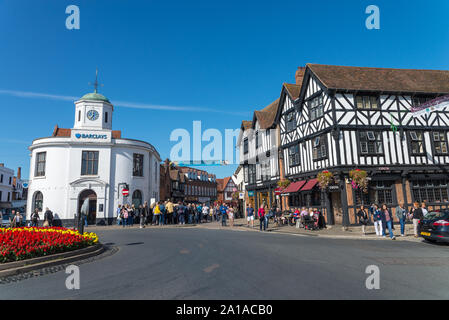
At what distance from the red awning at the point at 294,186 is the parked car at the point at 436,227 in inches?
373

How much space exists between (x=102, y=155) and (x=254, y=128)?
15.6 meters

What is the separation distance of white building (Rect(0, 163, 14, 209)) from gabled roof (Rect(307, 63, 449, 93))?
193ft

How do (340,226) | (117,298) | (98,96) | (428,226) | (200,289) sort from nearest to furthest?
1. (117,298)
2. (200,289)
3. (428,226)
4. (340,226)
5. (98,96)

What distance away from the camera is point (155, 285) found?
5.65 meters

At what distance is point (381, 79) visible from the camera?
2131cm

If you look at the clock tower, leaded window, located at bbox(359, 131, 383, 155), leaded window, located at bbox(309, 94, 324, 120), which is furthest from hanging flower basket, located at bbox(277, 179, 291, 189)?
the clock tower

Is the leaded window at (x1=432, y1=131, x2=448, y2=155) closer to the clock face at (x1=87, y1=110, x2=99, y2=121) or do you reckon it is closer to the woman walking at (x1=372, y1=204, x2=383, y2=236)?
the woman walking at (x1=372, y1=204, x2=383, y2=236)

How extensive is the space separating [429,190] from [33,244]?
22197mm

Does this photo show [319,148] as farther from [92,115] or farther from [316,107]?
[92,115]

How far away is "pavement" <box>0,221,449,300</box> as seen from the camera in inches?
199

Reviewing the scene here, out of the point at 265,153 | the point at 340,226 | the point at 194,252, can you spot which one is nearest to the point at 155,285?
the point at 194,252

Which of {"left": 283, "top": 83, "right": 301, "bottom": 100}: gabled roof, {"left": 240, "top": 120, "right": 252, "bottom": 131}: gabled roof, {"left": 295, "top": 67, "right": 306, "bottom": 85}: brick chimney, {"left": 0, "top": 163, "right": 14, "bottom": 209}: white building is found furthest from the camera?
{"left": 0, "top": 163, "right": 14, "bottom": 209}: white building

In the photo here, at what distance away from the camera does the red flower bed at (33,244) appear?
299 inches

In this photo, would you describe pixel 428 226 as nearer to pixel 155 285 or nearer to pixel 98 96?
pixel 155 285
